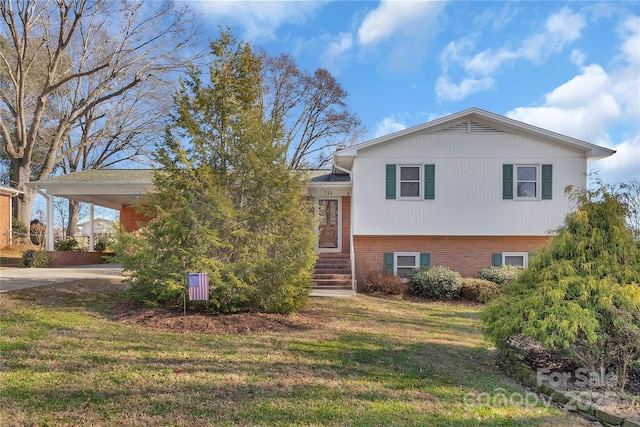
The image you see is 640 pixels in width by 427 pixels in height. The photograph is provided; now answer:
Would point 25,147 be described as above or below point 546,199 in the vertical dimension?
above

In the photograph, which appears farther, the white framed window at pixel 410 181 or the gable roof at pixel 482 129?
the white framed window at pixel 410 181

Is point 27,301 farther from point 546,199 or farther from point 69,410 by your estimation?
point 546,199

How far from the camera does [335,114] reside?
28969mm

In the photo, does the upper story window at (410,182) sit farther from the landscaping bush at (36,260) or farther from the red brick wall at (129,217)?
the landscaping bush at (36,260)

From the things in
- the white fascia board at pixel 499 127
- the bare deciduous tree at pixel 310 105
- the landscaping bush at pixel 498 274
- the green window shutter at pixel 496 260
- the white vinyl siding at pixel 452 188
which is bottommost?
the landscaping bush at pixel 498 274

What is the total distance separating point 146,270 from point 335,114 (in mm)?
23461

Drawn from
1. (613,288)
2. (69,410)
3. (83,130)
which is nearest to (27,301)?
(69,410)

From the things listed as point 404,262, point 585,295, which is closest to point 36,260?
point 404,262

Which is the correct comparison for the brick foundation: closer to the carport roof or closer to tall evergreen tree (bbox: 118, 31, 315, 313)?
the carport roof

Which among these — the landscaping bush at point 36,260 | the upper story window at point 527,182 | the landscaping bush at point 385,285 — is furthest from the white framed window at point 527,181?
the landscaping bush at point 36,260

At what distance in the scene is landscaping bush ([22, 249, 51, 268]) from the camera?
13.8 m

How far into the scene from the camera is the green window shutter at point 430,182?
43.2ft

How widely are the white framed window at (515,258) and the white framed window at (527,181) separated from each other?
2007 millimetres

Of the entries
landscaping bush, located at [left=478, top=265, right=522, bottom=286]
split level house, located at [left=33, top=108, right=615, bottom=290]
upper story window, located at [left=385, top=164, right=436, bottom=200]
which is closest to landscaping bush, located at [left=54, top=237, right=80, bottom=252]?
split level house, located at [left=33, top=108, right=615, bottom=290]
